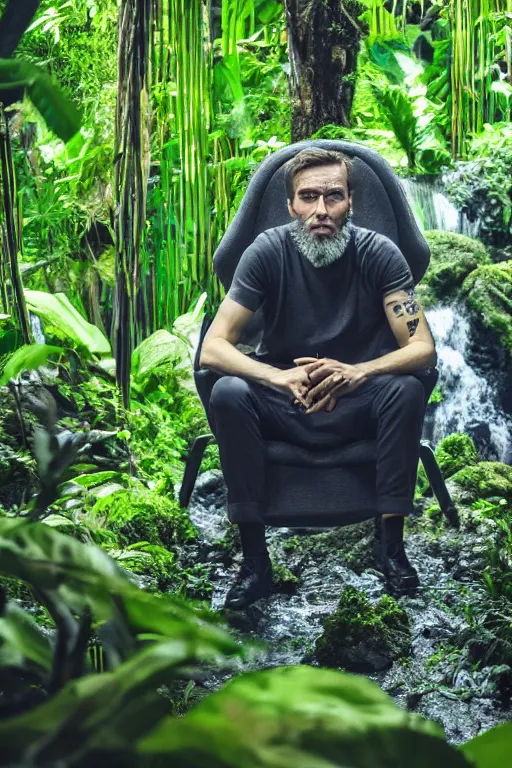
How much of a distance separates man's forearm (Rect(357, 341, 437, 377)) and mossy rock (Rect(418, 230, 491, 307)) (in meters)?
2.62

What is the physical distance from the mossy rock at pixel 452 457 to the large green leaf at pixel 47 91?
3.90 m

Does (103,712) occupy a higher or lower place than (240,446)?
higher

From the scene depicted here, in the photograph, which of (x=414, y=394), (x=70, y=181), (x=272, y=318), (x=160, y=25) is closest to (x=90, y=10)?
(x=70, y=181)

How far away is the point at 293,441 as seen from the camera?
3.06 meters

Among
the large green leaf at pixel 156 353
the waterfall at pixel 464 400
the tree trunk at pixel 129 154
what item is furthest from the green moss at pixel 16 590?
the waterfall at pixel 464 400

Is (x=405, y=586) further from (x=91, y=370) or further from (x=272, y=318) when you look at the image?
(x=91, y=370)

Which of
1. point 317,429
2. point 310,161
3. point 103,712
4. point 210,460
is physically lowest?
point 210,460

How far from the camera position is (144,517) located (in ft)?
12.5

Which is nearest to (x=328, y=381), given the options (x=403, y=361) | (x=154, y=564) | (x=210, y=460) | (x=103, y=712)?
(x=403, y=361)

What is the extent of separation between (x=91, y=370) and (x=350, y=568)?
5.49 feet

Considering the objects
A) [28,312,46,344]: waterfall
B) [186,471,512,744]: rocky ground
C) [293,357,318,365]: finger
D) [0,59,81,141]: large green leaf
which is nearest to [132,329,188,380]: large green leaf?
[28,312,46,344]: waterfall

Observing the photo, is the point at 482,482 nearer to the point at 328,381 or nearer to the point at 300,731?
the point at 328,381

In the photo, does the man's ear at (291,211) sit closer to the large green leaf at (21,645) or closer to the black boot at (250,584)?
the black boot at (250,584)

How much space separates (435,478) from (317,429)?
650mm
